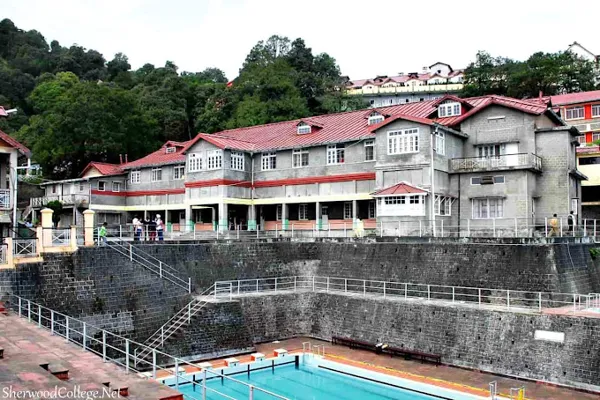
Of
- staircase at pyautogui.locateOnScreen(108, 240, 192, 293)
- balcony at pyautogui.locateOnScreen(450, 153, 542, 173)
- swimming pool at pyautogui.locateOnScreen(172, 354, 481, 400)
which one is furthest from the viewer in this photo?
balcony at pyautogui.locateOnScreen(450, 153, 542, 173)

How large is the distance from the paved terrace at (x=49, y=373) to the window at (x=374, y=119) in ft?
73.7

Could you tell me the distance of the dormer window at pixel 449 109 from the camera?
1219 inches

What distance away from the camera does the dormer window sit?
31.0m

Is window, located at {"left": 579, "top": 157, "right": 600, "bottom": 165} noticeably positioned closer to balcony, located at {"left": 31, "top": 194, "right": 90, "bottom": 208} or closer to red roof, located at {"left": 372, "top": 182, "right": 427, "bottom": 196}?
red roof, located at {"left": 372, "top": 182, "right": 427, "bottom": 196}

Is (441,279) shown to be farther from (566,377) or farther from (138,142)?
(138,142)

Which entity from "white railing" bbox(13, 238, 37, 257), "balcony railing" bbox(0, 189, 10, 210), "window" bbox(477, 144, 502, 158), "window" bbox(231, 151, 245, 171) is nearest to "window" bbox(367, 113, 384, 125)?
"window" bbox(477, 144, 502, 158)

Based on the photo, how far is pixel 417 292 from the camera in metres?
24.5

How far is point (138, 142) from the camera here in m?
52.7

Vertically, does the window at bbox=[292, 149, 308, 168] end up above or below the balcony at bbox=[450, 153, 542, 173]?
above

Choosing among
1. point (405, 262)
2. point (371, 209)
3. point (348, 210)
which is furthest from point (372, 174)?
point (405, 262)

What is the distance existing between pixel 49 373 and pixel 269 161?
25135 mm

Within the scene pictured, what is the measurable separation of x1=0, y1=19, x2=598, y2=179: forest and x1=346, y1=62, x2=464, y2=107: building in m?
15.9

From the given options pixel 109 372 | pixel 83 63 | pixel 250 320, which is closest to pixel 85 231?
pixel 250 320

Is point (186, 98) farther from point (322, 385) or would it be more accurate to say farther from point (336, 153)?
point (322, 385)
